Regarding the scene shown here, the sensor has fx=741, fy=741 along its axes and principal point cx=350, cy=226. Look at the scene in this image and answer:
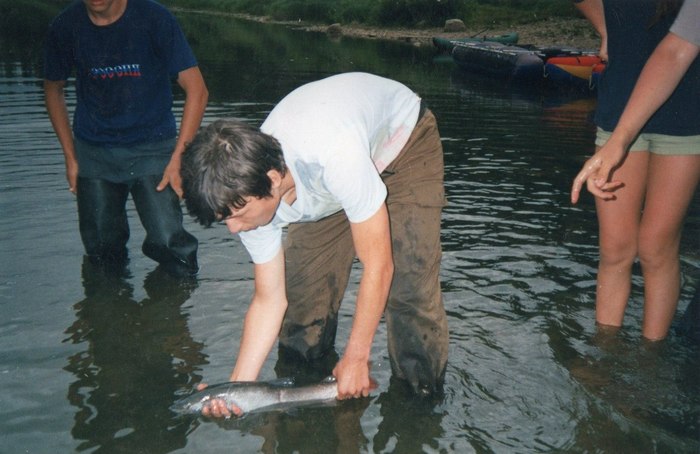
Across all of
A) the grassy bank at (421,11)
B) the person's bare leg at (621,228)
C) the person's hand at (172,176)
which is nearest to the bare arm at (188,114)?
the person's hand at (172,176)

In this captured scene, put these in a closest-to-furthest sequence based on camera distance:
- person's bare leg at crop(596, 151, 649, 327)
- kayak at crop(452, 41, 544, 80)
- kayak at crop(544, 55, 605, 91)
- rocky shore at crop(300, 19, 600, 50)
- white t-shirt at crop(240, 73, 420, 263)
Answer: white t-shirt at crop(240, 73, 420, 263), person's bare leg at crop(596, 151, 649, 327), kayak at crop(544, 55, 605, 91), kayak at crop(452, 41, 544, 80), rocky shore at crop(300, 19, 600, 50)

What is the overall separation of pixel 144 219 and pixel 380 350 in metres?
2.50

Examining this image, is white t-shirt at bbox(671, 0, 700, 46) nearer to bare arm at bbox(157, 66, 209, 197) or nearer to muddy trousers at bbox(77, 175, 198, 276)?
bare arm at bbox(157, 66, 209, 197)

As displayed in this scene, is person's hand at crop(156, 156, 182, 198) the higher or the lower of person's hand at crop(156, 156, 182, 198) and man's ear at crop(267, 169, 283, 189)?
the lower

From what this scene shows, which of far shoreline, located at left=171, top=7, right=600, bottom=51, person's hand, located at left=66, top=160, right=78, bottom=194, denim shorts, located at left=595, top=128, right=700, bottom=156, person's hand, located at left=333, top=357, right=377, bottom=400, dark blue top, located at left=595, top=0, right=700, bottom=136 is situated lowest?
far shoreline, located at left=171, top=7, right=600, bottom=51

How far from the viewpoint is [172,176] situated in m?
6.38

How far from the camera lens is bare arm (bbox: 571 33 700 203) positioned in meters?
4.12

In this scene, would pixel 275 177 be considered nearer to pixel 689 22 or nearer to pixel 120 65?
pixel 689 22

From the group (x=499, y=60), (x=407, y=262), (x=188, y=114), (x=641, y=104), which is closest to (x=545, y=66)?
(x=499, y=60)

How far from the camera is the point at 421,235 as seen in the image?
459 cm

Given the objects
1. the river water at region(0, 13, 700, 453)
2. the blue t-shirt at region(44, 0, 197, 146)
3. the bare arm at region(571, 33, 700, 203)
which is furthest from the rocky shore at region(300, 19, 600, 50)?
the bare arm at region(571, 33, 700, 203)

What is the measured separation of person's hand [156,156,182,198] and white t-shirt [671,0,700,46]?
399 centimetres

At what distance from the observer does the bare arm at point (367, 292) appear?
12.4 ft

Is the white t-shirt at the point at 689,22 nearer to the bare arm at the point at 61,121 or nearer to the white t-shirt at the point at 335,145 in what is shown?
the white t-shirt at the point at 335,145
